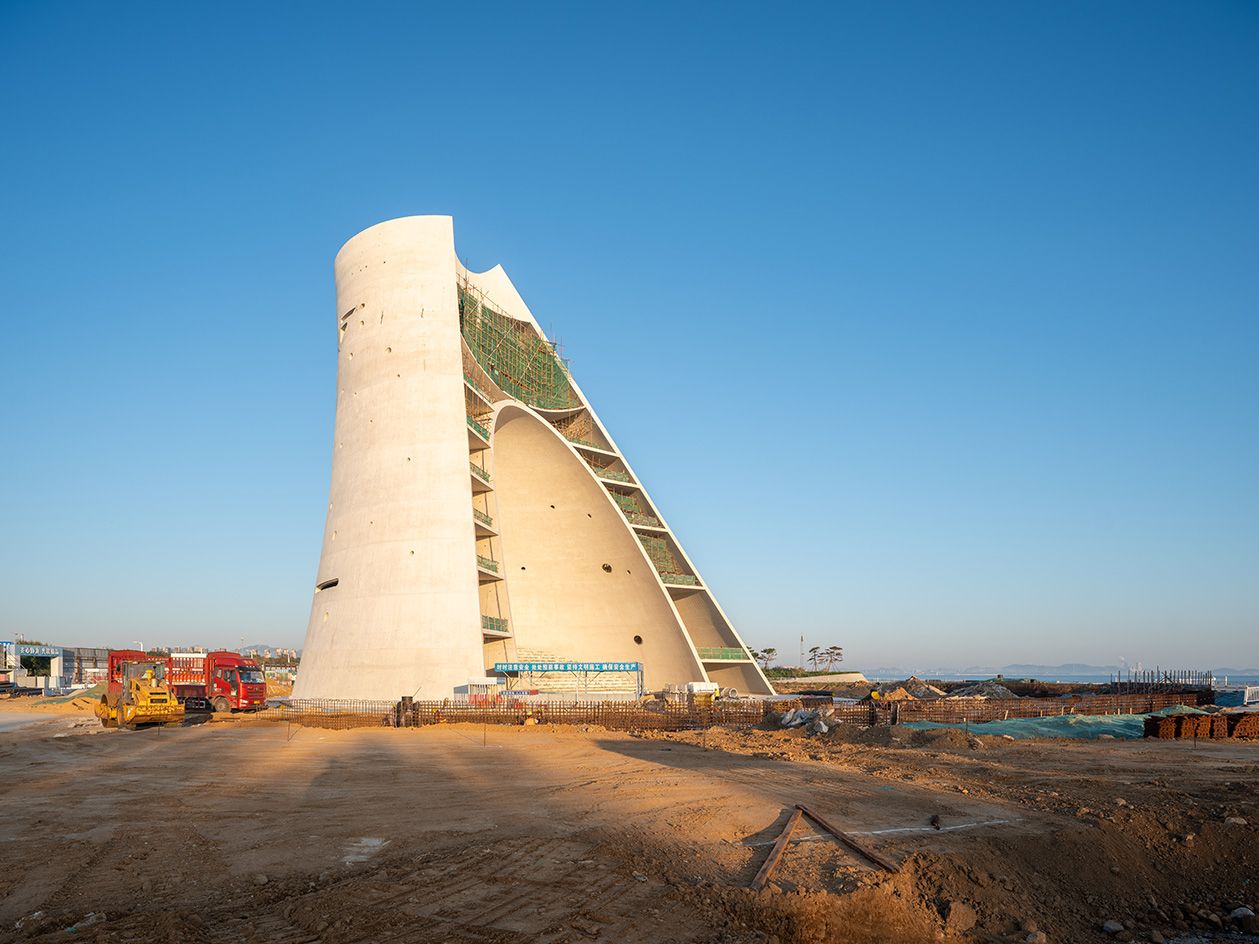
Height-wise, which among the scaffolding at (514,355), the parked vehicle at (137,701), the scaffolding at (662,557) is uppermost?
the scaffolding at (514,355)

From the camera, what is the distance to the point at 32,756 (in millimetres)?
21375

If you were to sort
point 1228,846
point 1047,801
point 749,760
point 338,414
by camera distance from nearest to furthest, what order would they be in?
point 1228,846 < point 1047,801 < point 749,760 < point 338,414

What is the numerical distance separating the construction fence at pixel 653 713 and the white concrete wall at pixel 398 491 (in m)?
3.47

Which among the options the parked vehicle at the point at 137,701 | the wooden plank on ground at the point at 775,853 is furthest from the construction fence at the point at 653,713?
the wooden plank on ground at the point at 775,853

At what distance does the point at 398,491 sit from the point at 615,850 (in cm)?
3015

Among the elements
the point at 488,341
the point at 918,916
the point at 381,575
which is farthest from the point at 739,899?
the point at 488,341

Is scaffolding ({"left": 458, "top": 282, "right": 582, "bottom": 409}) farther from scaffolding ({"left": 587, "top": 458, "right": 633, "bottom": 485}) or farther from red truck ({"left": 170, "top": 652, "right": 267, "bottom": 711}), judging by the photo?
red truck ({"left": 170, "top": 652, "right": 267, "bottom": 711})

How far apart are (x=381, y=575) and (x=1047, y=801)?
29.2 m

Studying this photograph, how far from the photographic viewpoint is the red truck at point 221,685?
35219 millimetres

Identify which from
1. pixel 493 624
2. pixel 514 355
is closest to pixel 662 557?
pixel 493 624

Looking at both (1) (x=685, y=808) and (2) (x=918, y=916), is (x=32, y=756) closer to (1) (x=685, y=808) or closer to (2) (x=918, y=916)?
(1) (x=685, y=808)

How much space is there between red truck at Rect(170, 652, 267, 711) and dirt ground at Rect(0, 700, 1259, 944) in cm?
1702

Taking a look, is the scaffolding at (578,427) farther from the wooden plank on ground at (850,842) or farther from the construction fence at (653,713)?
the wooden plank on ground at (850,842)

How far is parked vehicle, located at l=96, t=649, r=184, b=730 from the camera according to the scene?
94.4 ft
